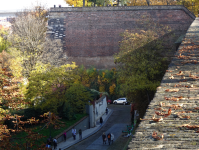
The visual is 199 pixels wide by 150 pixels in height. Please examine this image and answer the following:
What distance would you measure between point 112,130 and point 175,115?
23.8 m

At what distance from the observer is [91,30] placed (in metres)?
46.3

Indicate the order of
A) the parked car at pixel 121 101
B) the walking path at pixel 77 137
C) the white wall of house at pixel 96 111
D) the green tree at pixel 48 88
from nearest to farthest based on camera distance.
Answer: the walking path at pixel 77 137
the green tree at pixel 48 88
the white wall of house at pixel 96 111
the parked car at pixel 121 101

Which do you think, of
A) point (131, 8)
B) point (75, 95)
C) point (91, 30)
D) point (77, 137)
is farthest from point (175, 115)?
point (91, 30)

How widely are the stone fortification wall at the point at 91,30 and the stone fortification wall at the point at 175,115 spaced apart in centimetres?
3786

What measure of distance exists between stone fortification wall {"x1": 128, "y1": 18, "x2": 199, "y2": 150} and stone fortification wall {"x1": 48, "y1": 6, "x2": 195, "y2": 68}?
37.9 meters

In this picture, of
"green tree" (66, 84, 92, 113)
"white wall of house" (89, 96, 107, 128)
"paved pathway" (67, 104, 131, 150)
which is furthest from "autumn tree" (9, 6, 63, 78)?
"paved pathway" (67, 104, 131, 150)

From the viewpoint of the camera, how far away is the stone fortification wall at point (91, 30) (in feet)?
149

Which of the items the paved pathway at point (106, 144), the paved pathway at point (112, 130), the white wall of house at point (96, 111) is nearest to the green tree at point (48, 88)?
the paved pathway at point (112, 130)

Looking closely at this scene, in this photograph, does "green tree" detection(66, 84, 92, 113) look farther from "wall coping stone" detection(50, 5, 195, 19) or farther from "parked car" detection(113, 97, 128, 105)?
"wall coping stone" detection(50, 5, 195, 19)

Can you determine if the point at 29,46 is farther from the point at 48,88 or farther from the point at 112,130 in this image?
the point at 112,130

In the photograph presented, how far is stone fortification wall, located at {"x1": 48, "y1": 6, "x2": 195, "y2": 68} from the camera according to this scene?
45406 mm

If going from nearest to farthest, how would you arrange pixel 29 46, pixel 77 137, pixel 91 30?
pixel 77 137 → pixel 29 46 → pixel 91 30

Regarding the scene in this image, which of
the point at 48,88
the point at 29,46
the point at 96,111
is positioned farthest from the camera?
the point at 29,46

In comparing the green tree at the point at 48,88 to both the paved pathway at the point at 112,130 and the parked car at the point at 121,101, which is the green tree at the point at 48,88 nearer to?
the paved pathway at the point at 112,130
